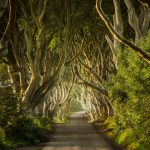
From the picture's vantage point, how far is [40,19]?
28.9m

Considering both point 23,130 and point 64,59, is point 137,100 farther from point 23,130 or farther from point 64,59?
point 64,59

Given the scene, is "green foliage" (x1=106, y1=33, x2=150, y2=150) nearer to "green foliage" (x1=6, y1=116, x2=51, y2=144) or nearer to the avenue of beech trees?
the avenue of beech trees

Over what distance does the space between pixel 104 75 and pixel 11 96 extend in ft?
65.3

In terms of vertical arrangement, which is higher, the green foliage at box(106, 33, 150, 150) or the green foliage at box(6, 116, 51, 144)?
the green foliage at box(106, 33, 150, 150)

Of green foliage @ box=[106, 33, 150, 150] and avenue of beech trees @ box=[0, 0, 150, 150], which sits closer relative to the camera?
green foliage @ box=[106, 33, 150, 150]

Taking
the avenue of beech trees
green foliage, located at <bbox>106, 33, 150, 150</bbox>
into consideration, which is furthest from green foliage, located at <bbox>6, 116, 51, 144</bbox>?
green foliage, located at <bbox>106, 33, 150, 150</bbox>

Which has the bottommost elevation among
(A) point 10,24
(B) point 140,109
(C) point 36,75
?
(B) point 140,109

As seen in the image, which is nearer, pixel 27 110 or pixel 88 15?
pixel 27 110

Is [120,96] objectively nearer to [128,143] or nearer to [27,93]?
[128,143]

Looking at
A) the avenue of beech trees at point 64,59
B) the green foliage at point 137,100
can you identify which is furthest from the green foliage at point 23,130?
the green foliage at point 137,100

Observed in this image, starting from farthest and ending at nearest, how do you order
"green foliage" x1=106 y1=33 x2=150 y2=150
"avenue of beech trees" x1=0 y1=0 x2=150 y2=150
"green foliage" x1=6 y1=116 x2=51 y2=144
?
1. "green foliage" x1=6 y1=116 x2=51 y2=144
2. "avenue of beech trees" x1=0 y1=0 x2=150 y2=150
3. "green foliage" x1=106 y1=33 x2=150 y2=150

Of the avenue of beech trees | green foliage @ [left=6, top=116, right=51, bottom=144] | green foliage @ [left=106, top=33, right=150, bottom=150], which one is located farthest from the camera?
green foliage @ [left=6, top=116, right=51, bottom=144]

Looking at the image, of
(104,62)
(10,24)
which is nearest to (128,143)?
(10,24)

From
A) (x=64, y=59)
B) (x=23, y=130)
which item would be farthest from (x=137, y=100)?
(x=64, y=59)
